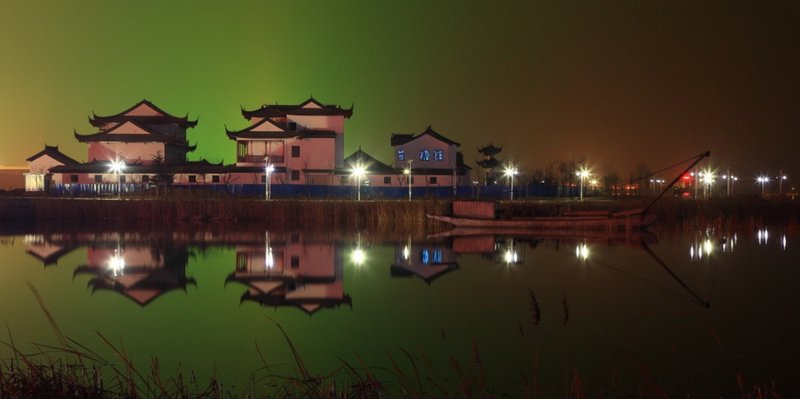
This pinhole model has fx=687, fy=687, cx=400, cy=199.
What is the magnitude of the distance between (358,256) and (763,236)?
1905 cm

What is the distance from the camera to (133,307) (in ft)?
49.1

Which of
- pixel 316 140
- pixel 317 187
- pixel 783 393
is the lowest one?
pixel 783 393

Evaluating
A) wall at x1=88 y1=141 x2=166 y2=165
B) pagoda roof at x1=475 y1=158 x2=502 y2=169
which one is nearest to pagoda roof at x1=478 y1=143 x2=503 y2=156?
pagoda roof at x1=475 y1=158 x2=502 y2=169

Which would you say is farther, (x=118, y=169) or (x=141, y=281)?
(x=118, y=169)

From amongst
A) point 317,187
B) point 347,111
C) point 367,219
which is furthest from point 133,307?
point 347,111

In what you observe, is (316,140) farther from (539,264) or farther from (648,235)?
(539,264)

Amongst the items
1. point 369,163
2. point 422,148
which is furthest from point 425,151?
point 369,163

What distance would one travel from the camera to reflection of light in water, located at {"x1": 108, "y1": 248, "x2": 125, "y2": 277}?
20.6 metres

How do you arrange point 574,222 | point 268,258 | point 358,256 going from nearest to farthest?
point 268,258
point 358,256
point 574,222

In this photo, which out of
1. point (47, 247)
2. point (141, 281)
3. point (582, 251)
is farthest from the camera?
point (47, 247)

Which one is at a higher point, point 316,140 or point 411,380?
point 316,140

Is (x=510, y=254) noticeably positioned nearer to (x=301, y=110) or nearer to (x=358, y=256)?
(x=358, y=256)

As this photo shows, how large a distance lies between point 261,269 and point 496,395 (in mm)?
13830

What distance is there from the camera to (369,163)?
175 feet
